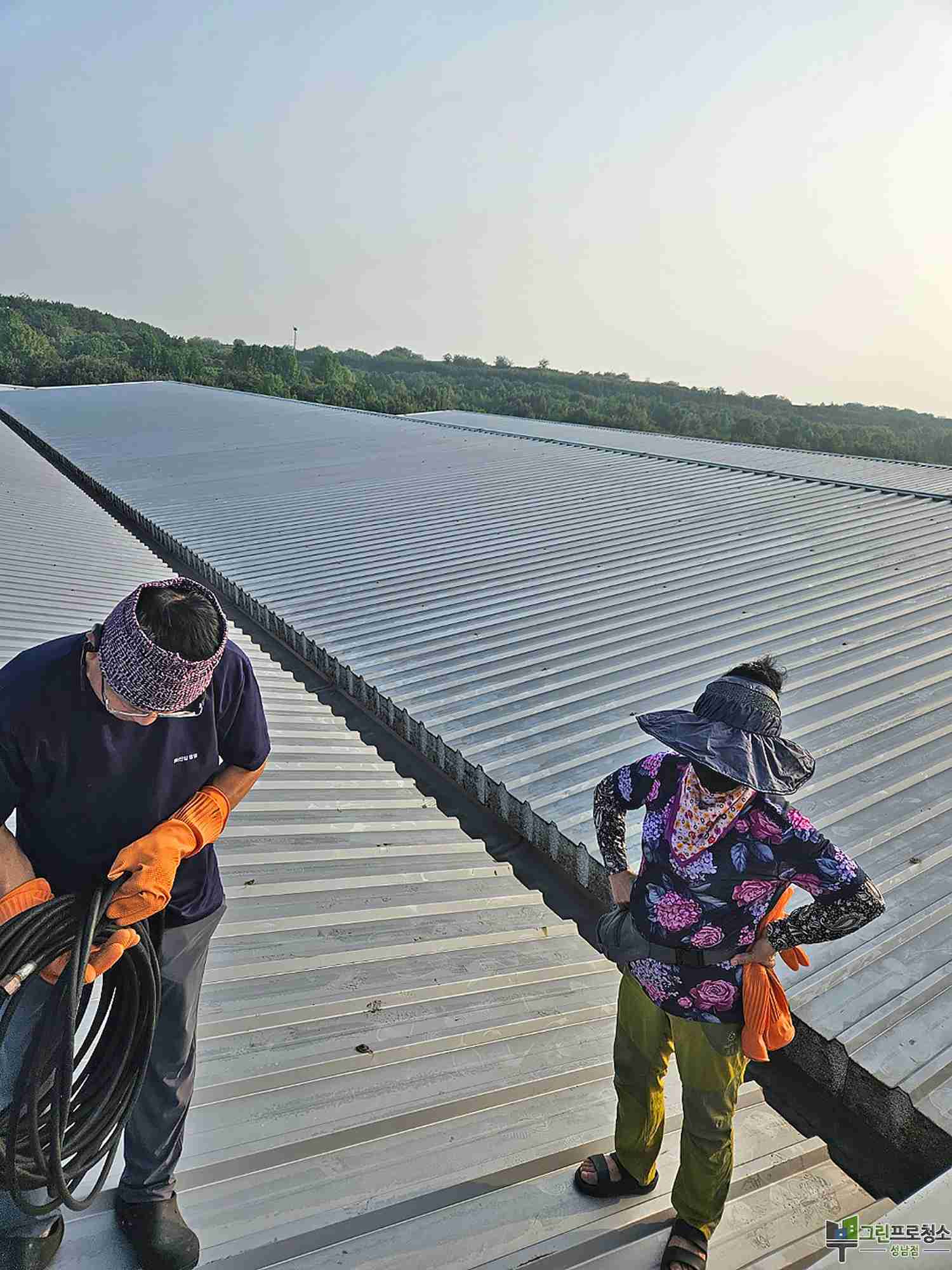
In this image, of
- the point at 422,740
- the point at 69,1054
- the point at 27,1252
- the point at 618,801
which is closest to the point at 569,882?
the point at 422,740

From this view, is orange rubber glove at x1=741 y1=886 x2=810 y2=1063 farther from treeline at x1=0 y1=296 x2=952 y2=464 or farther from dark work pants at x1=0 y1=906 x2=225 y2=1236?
treeline at x1=0 y1=296 x2=952 y2=464

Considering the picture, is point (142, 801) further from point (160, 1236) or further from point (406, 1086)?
point (406, 1086)

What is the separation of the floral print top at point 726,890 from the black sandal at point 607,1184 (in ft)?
1.90

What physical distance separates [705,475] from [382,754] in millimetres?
8568

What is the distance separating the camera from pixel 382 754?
19.8 feet

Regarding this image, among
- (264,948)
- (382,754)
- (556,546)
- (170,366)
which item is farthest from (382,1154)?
(170,366)

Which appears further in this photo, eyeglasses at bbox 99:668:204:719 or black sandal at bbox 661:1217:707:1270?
black sandal at bbox 661:1217:707:1270

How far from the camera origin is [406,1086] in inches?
112

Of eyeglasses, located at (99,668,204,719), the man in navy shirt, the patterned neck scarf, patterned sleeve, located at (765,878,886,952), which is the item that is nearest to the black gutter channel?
patterned sleeve, located at (765,878,886,952)

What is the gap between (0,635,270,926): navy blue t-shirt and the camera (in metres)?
1.94

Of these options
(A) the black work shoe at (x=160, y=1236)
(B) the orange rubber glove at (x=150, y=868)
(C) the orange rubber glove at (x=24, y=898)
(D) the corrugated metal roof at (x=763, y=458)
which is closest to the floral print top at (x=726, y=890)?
(B) the orange rubber glove at (x=150, y=868)

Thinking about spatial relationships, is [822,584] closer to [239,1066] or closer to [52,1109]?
[239,1066]

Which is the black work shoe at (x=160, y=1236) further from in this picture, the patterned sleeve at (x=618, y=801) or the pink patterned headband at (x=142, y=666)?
the patterned sleeve at (x=618, y=801)

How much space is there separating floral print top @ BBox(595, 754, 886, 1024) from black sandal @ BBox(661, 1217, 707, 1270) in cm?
62
